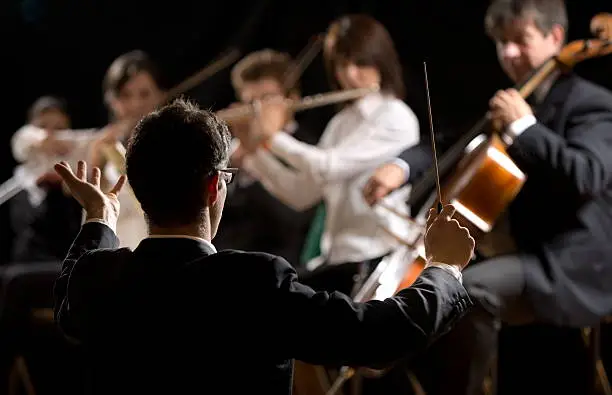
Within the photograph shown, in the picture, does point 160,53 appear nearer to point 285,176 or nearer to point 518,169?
point 285,176

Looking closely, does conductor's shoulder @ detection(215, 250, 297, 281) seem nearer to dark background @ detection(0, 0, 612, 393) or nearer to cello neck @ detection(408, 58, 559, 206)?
cello neck @ detection(408, 58, 559, 206)

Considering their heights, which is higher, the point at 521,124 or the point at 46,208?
the point at 521,124

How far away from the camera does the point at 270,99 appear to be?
3027 millimetres

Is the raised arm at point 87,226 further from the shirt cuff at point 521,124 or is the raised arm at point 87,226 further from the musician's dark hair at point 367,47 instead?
the musician's dark hair at point 367,47

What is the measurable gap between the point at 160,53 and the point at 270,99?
102 cm

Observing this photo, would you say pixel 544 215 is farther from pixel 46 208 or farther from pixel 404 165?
pixel 46 208

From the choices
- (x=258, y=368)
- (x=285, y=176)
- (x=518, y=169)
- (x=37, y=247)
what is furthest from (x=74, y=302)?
(x=37, y=247)

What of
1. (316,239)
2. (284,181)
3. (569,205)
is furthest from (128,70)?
(569,205)

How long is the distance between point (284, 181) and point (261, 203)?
1.15 ft

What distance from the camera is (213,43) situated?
3764 mm

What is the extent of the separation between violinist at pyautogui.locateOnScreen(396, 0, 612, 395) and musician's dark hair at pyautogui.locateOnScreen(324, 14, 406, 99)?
0.44 meters

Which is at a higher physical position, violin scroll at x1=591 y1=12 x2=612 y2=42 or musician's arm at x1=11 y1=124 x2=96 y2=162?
violin scroll at x1=591 y1=12 x2=612 y2=42

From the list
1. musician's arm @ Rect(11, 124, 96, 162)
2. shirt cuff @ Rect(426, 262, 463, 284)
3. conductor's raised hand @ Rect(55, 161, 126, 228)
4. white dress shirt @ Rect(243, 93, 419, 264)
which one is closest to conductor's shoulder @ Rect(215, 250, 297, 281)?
shirt cuff @ Rect(426, 262, 463, 284)

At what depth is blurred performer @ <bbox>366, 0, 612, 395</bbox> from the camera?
220 cm
